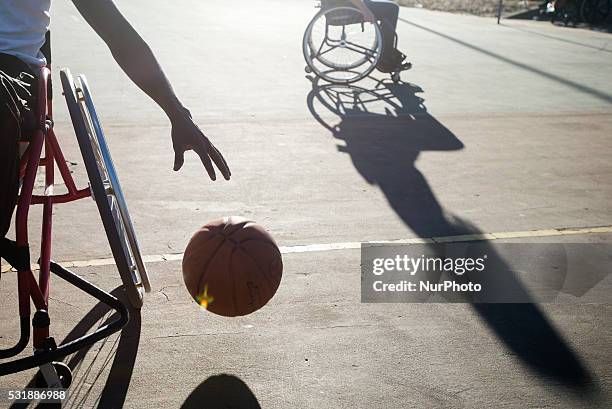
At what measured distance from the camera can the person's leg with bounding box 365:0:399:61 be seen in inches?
432

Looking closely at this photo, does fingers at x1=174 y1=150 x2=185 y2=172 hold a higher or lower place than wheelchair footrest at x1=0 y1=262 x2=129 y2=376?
higher

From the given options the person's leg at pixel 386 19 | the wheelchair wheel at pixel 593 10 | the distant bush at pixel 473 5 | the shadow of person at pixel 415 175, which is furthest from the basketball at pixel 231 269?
the distant bush at pixel 473 5

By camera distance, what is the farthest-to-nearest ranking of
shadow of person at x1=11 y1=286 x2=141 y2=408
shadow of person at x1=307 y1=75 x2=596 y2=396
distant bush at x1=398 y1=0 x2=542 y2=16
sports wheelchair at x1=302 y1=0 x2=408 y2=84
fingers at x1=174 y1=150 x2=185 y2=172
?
distant bush at x1=398 y1=0 x2=542 y2=16
sports wheelchair at x1=302 y1=0 x2=408 y2=84
shadow of person at x1=307 y1=75 x2=596 y2=396
shadow of person at x1=11 y1=286 x2=141 y2=408
fingers at x1=174 y1=150 x2=185 y2=172

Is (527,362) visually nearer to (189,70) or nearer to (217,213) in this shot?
(217,213)

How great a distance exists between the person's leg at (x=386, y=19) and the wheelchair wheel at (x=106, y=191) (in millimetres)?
7107

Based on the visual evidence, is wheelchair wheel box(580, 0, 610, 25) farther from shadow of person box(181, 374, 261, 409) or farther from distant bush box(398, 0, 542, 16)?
shadow of person box(181, 374, 261, 409)

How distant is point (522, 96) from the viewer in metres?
10.8

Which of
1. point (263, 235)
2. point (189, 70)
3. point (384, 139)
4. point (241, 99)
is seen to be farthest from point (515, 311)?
point (189, 70)

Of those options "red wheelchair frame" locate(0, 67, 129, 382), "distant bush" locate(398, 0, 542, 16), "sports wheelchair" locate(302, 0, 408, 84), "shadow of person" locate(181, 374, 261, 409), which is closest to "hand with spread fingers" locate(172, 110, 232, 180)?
"red wheelchair frame" locate(0, 67, 129, 382)

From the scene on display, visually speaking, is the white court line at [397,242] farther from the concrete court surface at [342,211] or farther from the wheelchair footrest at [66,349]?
the wheelchair footrest at [66,349]

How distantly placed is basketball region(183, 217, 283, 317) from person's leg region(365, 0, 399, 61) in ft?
24.2

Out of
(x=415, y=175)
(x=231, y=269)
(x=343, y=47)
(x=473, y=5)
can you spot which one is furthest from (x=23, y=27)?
(x=473, y=5)

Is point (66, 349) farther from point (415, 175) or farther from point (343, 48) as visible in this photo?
point (343, 48)

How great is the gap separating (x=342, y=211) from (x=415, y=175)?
1.20 meters
